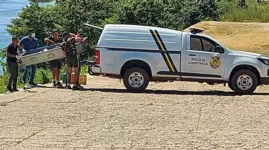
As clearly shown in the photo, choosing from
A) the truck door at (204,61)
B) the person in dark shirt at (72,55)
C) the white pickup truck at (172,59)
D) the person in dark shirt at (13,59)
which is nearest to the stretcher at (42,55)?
the person in dark shirt at (72,55)

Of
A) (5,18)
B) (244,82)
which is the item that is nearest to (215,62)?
(244,82)

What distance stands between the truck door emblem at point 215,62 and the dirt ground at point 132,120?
0.78 meters

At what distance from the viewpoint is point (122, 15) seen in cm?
4047

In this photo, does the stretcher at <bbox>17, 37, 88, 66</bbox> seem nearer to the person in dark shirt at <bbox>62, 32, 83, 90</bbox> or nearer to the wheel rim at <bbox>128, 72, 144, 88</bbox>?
the person in dark shirt at <bbox>62, 32, 83, 90</bbox>

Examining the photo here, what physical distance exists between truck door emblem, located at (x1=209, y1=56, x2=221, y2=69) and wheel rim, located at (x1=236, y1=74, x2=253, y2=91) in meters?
0.66

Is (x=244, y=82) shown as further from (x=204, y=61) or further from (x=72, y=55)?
(x=72, y=55)

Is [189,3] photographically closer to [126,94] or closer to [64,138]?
[126,94]

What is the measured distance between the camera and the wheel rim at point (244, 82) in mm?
A: 16578

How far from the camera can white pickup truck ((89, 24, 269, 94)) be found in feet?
54.4

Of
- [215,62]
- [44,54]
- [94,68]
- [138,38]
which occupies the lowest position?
[94,68]

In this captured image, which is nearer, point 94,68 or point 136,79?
point 136,79

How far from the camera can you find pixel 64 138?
10.1m

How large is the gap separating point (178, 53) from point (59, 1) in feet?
101

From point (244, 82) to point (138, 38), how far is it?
3050 millimetres
